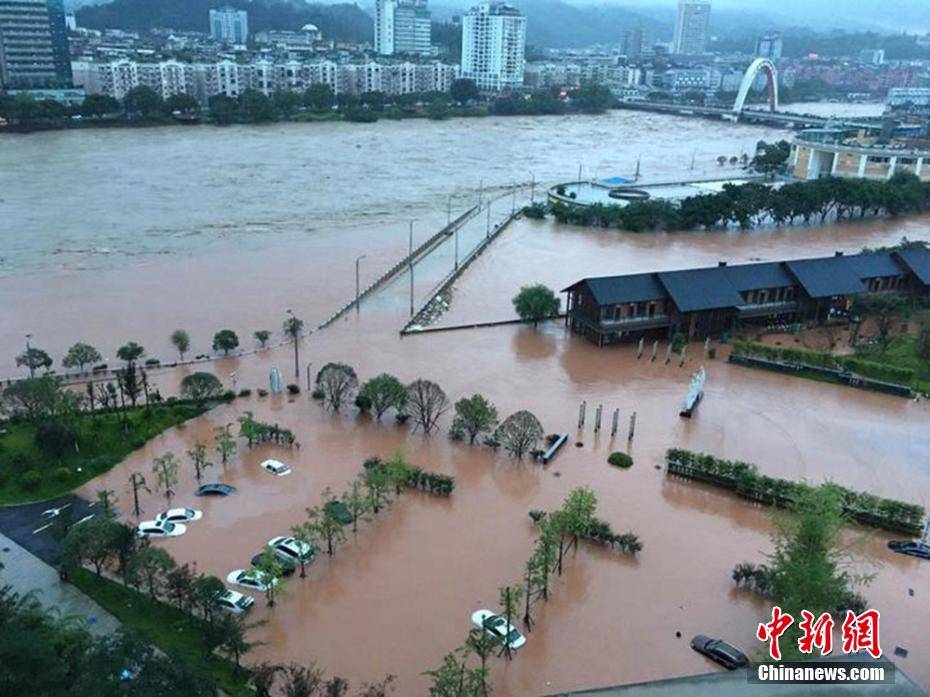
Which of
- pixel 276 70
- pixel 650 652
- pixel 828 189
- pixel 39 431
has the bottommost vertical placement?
pixel 650 652

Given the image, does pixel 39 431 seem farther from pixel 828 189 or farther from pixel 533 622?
pixel 828 189

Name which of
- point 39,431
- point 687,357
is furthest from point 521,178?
point 39,431

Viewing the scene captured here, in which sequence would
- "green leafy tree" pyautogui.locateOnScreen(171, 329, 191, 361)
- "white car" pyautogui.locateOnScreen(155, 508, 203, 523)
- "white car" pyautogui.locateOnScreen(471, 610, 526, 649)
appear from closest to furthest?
1. "white car" pyautogui.locateOnScreen(471, 610, 526, 649)
2. "white car" pyautogui.locateOnScreen(155, 508, 203, 523)
3. "green leafy tree" pyautogui.locateOnScreen(171, 329, 191, 361)

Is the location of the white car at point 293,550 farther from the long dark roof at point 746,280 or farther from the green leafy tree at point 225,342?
the long dark roof at point 746,280

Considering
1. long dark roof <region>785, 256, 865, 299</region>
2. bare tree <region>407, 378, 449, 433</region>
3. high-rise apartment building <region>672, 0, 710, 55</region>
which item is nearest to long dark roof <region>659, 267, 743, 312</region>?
long dark roof <region>785, 256, 865, 299</region>

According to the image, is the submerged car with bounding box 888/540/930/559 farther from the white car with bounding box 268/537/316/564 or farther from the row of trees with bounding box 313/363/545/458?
the white car with bounding box 268/537/316/564

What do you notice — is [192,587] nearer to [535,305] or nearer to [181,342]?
[181,342]

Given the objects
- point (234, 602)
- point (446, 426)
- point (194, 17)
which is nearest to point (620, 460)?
point (446, 426)
